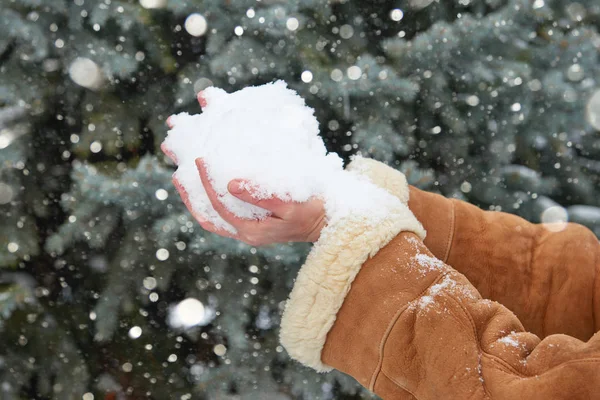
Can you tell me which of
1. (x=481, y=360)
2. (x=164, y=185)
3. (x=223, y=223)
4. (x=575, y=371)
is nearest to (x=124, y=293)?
(x=164, y=185)

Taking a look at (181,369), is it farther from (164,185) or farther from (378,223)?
(378,223)

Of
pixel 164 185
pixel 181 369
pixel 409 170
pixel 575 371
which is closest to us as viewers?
pixel 575 371

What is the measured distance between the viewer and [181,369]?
6.72 ft

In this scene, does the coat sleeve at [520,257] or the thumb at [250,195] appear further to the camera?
the coat sleeve at [520,257]

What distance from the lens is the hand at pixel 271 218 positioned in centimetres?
84

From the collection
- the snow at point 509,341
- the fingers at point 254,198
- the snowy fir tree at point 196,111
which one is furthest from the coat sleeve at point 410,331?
the snowy fir tree at point 196,111

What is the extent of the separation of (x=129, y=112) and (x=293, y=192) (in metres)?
1.20

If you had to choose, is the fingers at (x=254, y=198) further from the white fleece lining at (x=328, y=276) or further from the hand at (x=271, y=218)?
the white fleece lining at (x=328, y=276)

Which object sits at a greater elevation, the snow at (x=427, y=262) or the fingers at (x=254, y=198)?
the fingers at (x=254, y=198)

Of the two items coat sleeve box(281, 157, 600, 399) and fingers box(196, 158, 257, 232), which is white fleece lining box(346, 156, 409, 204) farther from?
fingers box(196, 158, 257, 232)

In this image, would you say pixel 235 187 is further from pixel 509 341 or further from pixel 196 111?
pixel 196 111

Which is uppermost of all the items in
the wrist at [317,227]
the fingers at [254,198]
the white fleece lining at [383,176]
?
the fingers at [254,198]

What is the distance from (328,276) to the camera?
0.88m

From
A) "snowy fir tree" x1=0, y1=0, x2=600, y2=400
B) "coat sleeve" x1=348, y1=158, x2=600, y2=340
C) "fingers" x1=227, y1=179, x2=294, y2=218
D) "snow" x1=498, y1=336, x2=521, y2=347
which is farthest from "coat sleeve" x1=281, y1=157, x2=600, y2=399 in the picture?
"snowy fir tree" x1=0, y1=0, x2=600, y2=400
